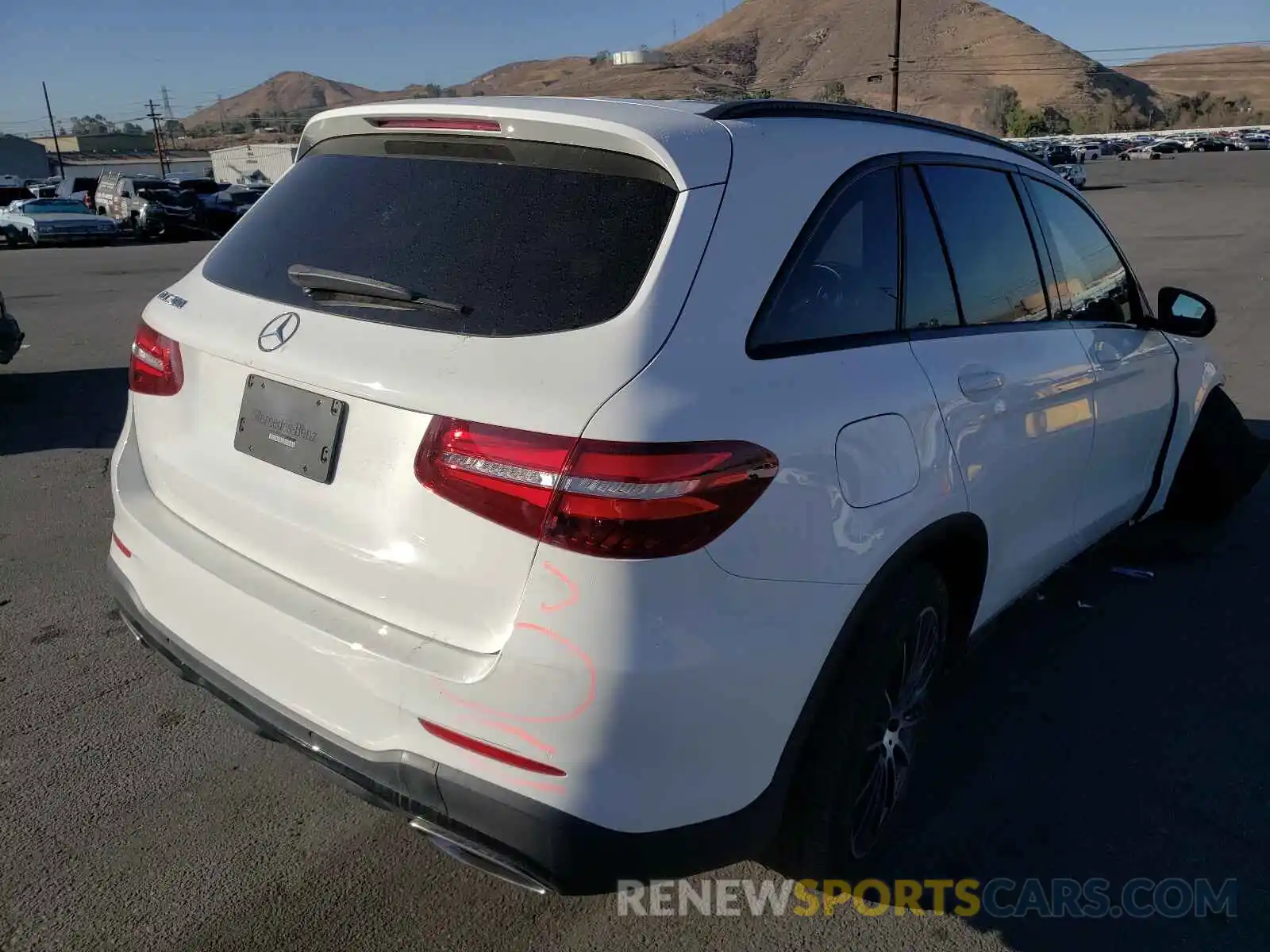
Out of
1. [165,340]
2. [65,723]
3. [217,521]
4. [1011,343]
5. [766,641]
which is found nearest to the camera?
[766,641]

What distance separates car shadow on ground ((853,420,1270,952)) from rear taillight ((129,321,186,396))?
2262mm

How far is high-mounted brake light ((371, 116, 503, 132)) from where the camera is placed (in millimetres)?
2371

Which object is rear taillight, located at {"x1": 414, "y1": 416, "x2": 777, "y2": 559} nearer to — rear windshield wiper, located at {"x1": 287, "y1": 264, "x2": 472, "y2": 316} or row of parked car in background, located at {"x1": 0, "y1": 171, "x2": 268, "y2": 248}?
rear windshield wiper, located at {"x1": 287, "y1": 264, "x2": 472, "y2": 316}

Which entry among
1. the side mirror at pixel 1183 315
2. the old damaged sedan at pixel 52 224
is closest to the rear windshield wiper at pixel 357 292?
the side mirror at pixel 1183 315

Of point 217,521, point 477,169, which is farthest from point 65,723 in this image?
point 477,169

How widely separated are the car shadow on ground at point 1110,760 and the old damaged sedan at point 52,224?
27965 mm

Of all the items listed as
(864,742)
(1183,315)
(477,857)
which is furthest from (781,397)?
(1183,315)

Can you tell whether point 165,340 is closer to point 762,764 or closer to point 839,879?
point 762,764

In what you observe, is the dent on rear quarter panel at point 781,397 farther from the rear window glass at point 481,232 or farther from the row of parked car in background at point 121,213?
the row of parked car in background at point 121,213

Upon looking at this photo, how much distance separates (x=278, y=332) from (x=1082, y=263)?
2.88m

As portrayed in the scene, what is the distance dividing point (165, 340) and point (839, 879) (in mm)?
2190

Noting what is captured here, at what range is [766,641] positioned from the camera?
2035mm

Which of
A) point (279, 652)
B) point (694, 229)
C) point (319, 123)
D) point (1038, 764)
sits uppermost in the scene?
point (319, 123)

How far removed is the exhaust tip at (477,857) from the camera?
2010 millimetres
